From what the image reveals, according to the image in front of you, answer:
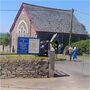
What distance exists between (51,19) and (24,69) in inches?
1450

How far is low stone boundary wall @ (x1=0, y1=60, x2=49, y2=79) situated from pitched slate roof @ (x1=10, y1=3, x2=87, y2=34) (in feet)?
108

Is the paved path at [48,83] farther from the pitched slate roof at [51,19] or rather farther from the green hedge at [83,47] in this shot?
the pitched slate roof at [51,19]

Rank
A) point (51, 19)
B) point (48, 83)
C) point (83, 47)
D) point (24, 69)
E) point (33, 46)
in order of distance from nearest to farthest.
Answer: point (48, 83)
point (24, 69)
point (33, 46)
point (83, 47)
point (51, 19)

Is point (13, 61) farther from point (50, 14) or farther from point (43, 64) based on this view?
point (50, 14)

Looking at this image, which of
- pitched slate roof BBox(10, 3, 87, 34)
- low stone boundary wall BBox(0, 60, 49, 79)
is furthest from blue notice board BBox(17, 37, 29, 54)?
pitched slate roof BBox(10, 3, 87, 34)

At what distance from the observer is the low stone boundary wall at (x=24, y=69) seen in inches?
684

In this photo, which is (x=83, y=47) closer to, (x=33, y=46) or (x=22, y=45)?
(x=33, y=46)

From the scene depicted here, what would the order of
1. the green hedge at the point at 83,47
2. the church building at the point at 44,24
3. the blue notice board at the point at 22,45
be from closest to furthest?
the blue notice board at the point at 22,45 → the green hedge at the point at 83,47 → the church building at the point at 44,24

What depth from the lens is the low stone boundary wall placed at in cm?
1738

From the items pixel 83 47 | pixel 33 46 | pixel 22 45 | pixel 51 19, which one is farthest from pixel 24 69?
pixel 51 19

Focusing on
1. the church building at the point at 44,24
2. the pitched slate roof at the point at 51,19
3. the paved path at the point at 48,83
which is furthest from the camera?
the pitched slate roof at the point at 51,19

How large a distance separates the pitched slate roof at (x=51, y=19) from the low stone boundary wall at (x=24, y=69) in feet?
108

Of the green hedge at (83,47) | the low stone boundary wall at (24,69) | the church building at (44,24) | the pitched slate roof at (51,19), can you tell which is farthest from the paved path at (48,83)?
the pitched slate roof at (51,19)

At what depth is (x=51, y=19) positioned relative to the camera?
2130 inches
